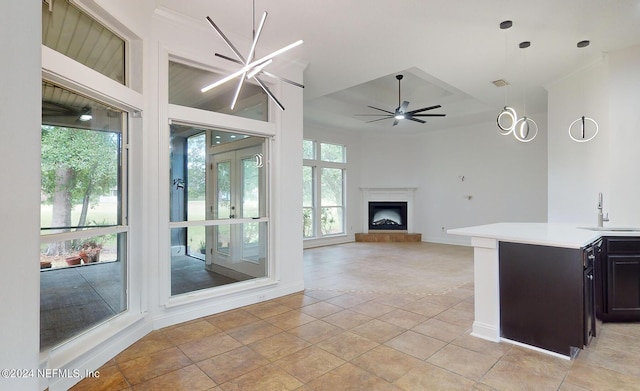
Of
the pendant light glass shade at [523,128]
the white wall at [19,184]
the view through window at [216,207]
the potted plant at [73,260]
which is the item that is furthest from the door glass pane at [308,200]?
the white wall at [19,184]

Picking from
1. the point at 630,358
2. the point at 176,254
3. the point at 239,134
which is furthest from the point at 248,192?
the point at 630,358

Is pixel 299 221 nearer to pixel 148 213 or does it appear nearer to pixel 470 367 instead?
pixel 148 213

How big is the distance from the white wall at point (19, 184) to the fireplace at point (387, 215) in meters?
9.02

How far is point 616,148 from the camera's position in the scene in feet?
13.0

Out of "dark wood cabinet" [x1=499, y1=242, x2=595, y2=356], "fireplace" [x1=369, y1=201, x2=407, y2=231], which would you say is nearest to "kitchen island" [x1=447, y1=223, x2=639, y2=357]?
"dark wood cabinet" [x1=499, y1=242, x2=595, y2=356]

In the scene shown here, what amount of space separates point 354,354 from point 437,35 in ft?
11.6

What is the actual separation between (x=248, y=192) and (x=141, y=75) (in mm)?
1874

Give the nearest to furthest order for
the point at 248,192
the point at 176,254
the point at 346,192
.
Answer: the point at 176,254 → the point at 248,192 → the point at 346,192

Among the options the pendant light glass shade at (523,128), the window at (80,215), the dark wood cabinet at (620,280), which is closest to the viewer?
the window at (80,215)

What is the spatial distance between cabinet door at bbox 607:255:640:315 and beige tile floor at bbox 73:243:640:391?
192 millimetres

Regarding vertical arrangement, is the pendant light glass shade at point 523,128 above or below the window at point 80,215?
above

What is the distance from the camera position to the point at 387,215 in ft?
31.0

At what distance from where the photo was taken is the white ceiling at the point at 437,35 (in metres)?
3.11

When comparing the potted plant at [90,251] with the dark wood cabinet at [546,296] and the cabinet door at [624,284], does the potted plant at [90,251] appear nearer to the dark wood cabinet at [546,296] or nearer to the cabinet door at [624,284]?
the dark wood cabinet at [546,296]
